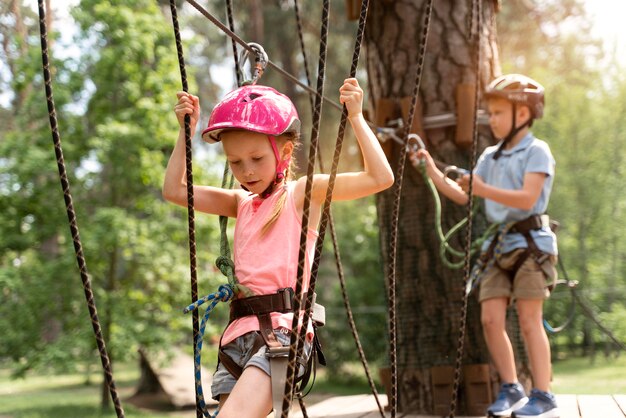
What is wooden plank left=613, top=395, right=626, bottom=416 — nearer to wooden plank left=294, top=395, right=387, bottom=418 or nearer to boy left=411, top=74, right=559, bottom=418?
boy left=411, top=74, right=559, bottom=418

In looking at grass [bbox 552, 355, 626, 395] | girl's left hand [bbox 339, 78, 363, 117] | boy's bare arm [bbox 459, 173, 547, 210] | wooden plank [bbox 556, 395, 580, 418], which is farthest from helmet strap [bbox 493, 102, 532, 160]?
grass [bbox 552, 355, 626, 395]

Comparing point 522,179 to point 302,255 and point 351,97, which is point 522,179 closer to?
point 351,97

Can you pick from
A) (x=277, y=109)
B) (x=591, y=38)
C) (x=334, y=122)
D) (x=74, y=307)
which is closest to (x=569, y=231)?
(x=334, y=122)

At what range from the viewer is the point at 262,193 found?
2.23 metres

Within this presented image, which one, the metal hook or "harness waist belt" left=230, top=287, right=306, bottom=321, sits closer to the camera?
"harness waist belt" left=230, top=287, right=306, bottom=321

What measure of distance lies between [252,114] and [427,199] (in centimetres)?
174

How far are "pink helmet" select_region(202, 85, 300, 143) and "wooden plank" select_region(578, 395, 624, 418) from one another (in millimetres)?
1737

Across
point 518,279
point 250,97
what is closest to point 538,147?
point 518,279

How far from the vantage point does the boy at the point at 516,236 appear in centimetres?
310

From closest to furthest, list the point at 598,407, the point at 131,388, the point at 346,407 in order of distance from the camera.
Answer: the point at 598,407 < the point at 346,407 < the point at 131,388

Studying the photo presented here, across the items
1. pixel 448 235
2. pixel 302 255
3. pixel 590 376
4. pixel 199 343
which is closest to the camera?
pixel 302 255

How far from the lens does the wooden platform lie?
10.1 ft

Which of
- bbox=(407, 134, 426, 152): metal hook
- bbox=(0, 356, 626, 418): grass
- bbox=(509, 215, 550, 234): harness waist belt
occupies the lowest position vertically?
bbox=(0, 356, 626, 418): grass

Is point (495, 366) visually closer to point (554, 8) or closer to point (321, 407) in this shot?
point (321, 407)
